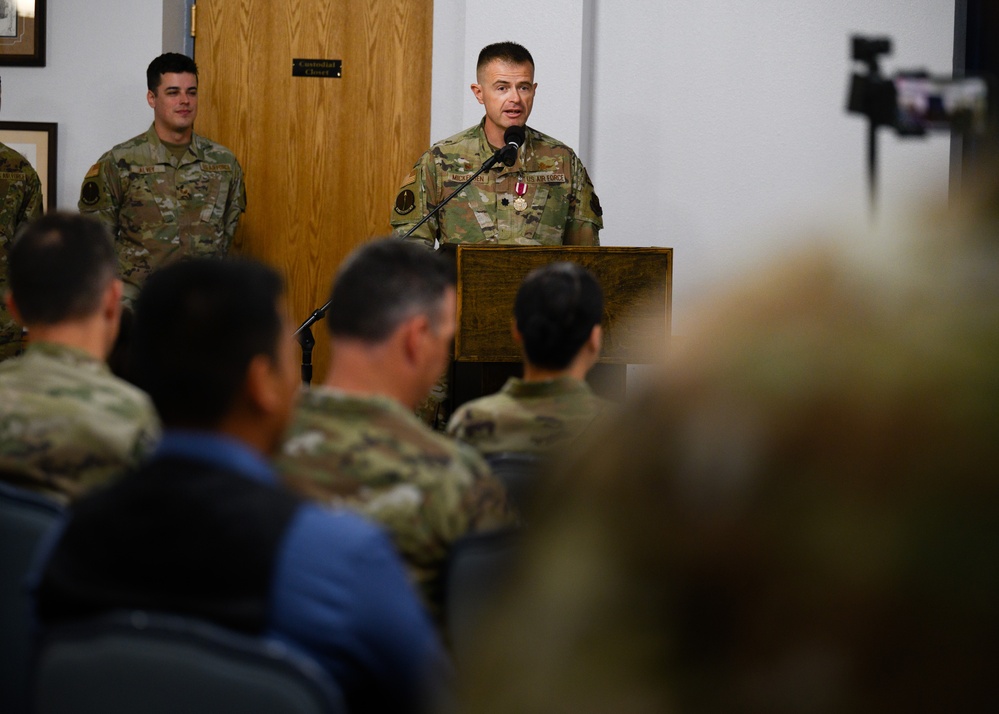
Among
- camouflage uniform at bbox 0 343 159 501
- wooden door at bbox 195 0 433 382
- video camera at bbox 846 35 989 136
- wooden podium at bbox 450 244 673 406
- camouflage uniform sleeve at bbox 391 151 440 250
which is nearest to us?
video camera at bbox 846 35 989 136

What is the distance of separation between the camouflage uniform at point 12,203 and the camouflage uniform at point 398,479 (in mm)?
4151

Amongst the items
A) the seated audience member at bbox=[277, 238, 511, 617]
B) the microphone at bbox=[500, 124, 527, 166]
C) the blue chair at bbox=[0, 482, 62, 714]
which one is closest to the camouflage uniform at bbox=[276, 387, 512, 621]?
the seated audience member at bbox=[277, 238, 511, 617]

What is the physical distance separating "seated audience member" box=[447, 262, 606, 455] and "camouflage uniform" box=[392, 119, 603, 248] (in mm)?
1994

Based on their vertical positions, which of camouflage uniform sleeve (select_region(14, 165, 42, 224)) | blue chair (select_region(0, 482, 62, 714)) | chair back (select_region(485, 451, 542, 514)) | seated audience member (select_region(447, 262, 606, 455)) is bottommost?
blue chair (select_region(0, 482, 62, 714))

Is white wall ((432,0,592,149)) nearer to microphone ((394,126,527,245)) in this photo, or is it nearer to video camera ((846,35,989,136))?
microphone ((394,126,527,245))

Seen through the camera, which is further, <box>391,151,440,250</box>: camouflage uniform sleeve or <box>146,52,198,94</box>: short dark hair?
<box>146,52,198,94</box>: short dark hair

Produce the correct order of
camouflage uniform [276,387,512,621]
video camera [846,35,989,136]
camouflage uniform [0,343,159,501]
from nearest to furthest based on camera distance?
camouflage uniform [276,387,512,621], video camera [846,35,989,136], camouflage uniform [0,343,159,501]

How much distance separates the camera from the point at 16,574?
148cm

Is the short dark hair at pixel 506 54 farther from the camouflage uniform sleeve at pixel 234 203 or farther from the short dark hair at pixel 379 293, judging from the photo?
the short dark hair at pixel 379 293

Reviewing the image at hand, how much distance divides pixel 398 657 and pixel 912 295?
899 mm

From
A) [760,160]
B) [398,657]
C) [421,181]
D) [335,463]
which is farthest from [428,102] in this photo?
[398,657]

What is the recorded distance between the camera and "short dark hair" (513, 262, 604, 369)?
232 cm

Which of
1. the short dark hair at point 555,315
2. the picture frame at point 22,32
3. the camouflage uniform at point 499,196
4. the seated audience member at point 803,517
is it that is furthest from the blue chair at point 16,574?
the picture frame at point 22,32

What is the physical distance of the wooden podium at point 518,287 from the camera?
3242mm
